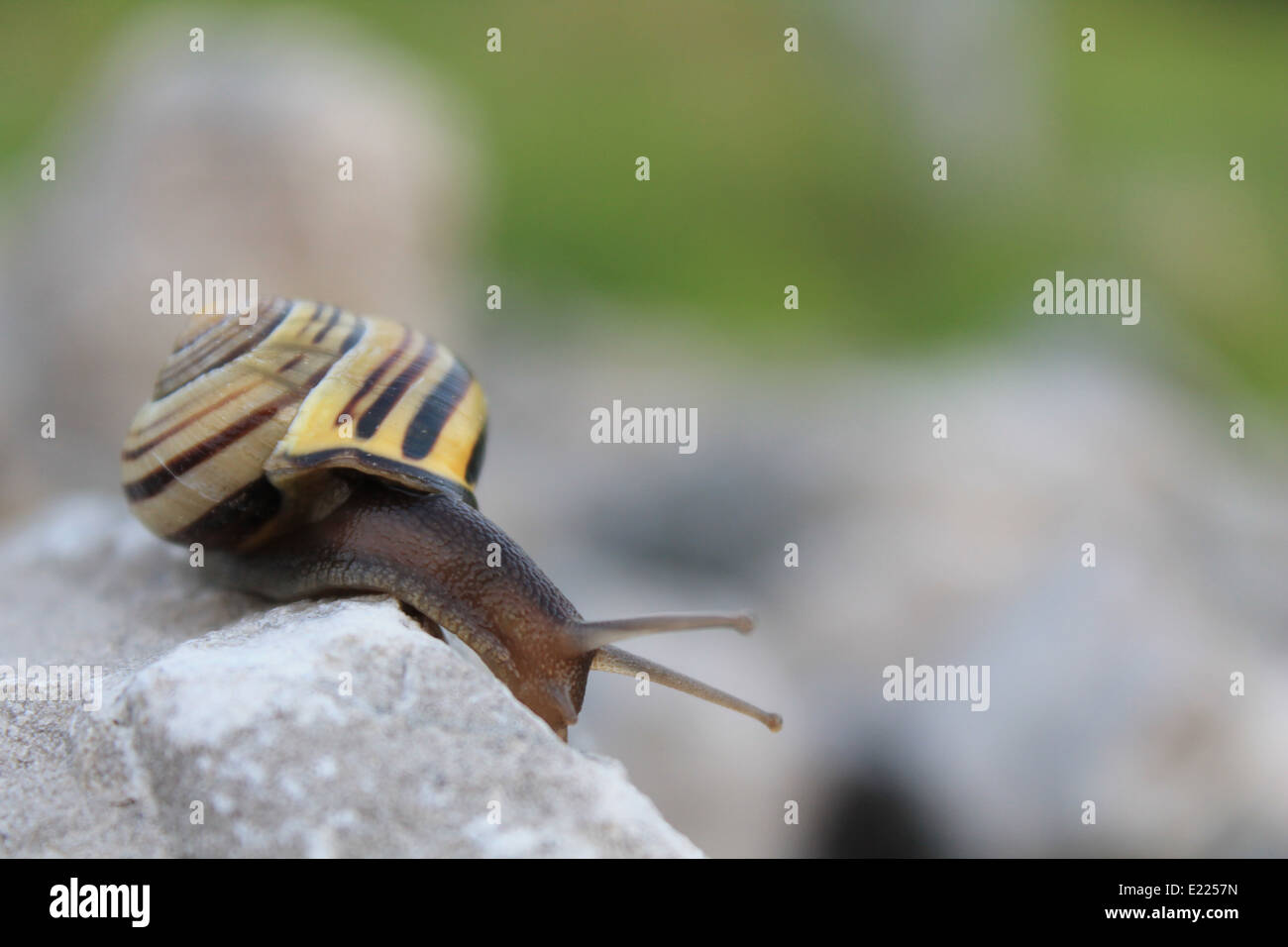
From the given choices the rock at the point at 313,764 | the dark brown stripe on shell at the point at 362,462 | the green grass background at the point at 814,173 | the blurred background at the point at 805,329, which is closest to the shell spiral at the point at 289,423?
the dark brown stripe on shell at the point at 362,462

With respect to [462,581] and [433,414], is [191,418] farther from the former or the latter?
[462,581]

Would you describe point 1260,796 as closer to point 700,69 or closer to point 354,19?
point 700,69

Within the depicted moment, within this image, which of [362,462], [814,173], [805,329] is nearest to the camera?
Result: [362,462]

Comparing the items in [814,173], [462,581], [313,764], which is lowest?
[313,764]

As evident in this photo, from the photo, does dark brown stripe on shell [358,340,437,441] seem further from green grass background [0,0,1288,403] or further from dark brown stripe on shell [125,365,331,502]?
green grass background [0,0,1288,403]

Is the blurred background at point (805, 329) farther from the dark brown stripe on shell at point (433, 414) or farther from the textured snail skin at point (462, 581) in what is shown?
the dark brown stripe on shell at point (433, 414)

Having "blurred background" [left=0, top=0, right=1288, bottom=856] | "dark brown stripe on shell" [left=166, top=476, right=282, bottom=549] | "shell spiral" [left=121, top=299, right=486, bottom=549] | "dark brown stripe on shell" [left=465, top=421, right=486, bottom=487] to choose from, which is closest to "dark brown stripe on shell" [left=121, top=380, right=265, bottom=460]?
"shell spiral" [left=121, top=299, right=486, bottom=549]

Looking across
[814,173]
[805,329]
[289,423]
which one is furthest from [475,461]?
[814,173]
